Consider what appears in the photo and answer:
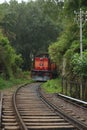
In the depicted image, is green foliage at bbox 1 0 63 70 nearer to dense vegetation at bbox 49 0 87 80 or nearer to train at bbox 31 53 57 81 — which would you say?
train at bbox 31 53 57 81

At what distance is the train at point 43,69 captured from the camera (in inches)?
2160

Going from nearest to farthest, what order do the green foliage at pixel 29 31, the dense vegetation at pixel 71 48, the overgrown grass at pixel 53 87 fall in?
the dense vegetation at pixel 71 48 → the overgrown grass at pixel 53 87 → the green foliage at pixel 29 31

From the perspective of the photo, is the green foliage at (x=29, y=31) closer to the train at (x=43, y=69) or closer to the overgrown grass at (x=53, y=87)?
the train at (x=43, y=69)

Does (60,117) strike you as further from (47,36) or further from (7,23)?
(47,36)

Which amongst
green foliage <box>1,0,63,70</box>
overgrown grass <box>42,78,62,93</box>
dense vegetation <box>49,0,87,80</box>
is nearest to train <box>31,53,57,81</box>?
dense vegetation <box>49,0,87,80</box>

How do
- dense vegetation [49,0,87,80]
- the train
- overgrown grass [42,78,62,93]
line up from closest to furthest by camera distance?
dense vegetation [49,0,87,80], overgrown grass [42,78,62,93], the train

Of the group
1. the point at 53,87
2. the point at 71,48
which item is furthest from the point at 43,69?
the point at 71,48

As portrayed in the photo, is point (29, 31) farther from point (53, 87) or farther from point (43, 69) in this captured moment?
point (53, 87)

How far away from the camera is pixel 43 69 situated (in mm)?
56250

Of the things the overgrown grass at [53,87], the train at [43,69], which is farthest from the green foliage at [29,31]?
the overgrown grass at [53,87]

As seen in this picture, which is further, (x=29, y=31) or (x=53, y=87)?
(x=29, y=31)

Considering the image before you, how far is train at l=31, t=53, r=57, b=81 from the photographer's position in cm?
5488

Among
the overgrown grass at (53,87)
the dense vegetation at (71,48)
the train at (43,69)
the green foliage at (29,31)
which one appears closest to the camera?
the dense vegetation at (71,48)

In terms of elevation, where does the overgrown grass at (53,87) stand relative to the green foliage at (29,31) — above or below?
below
